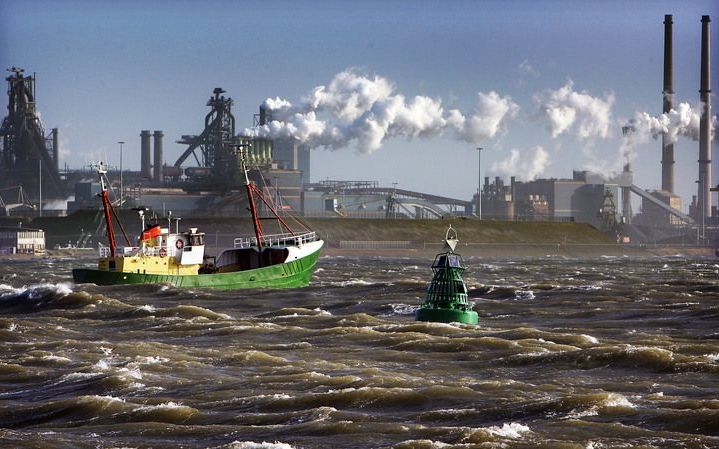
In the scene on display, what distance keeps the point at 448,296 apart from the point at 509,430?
23536 millimetres

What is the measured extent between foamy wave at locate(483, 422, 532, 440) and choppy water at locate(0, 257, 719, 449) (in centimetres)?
8

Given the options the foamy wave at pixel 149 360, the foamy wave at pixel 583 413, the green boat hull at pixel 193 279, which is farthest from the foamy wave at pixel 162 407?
the green boat hull at pixel 193 279

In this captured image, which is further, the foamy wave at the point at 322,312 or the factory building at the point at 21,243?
the factory building at the point at 21,243

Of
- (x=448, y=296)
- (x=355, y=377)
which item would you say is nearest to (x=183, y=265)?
(x=448, y=296)

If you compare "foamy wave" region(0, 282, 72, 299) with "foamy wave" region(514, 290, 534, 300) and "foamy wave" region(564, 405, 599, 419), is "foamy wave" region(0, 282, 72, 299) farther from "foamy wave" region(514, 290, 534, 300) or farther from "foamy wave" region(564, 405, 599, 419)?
"foamy wave" region(564, 405, 599, 419)

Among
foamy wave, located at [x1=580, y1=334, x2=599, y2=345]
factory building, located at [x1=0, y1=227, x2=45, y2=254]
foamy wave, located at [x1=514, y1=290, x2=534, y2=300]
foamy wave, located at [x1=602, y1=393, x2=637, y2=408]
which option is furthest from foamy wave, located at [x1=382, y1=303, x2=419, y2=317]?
Answer: factory building, located at [x1=0, y1=227, x2=45, y2=254]

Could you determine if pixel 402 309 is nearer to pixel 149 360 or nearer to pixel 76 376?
pixel 149 360

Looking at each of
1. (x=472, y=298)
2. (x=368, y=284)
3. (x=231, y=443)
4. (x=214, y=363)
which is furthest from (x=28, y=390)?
(x=368, y=284)

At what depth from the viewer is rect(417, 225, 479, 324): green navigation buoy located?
171 feet

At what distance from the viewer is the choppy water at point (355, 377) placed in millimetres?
31625

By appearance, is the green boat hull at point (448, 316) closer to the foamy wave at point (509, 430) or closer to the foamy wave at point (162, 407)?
the foamy wave at point (162, 407)

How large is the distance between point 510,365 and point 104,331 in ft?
69.7

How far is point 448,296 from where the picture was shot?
2154 inches

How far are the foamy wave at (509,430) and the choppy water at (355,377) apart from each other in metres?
0.08
